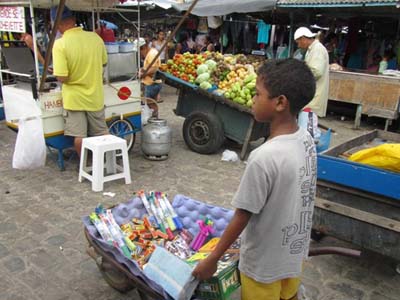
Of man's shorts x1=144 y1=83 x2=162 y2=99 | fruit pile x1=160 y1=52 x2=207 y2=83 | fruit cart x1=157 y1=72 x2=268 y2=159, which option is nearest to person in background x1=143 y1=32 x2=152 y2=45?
man's shorts x1=144 y1=83 x2=162 y2=99

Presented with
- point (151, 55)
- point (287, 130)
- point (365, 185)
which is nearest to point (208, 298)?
point (287, 130)

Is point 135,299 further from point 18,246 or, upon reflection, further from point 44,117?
point 44,117

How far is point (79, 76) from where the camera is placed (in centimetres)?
466

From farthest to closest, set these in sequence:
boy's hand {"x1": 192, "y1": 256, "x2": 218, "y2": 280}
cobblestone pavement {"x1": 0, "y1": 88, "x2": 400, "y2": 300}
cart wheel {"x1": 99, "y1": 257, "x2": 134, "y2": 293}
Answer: cobblestone pavement {"x1": 0, "y1": 88, "x2": 400, "y2": 300} < cart wheel {"x1": 99, "y1": 257, "x2": 134, "y2": 293} < boy's hand {"x1": 192, "y1": 256, "x2": 218, "y2": 280}

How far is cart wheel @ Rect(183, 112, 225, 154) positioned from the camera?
5.84 meters

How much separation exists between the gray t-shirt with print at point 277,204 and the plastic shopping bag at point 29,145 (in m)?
3.76

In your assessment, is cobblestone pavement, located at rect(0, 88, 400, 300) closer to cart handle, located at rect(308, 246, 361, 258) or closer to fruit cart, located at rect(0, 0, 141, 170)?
fruit cart, located at rect(0, 0, 141, 170)

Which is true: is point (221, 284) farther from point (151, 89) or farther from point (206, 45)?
point (206, 45)

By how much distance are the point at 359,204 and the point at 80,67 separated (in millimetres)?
3483

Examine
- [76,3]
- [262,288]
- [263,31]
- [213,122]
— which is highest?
[76,3]

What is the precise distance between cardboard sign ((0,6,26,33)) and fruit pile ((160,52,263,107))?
94.4 inches

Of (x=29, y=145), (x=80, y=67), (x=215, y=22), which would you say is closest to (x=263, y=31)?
(x=215, y=22)

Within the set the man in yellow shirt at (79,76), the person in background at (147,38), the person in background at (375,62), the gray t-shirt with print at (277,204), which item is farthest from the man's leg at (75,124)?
the person in background at (375,62)

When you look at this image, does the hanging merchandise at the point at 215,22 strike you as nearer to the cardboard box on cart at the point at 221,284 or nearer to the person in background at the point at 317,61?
the person in background at the point at 317,61
